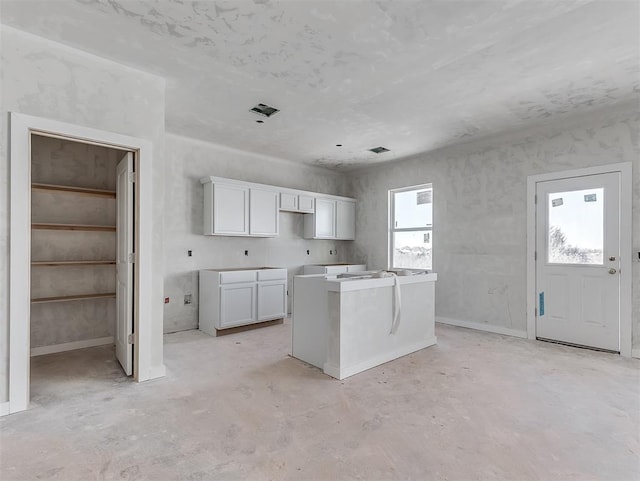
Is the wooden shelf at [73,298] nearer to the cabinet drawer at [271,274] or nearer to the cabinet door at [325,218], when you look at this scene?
the cabinet drawer at [271,274]

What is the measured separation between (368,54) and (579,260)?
3554 mm

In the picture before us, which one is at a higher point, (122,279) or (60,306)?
(122,279)

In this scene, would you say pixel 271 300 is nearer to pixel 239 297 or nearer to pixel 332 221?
pixel 239 297

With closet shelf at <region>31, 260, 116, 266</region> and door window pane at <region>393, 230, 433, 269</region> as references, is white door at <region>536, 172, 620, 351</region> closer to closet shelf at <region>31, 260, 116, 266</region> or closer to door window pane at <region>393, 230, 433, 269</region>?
door window pane at <region>393, 230, 433, 269</region>

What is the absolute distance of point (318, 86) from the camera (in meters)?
3.21

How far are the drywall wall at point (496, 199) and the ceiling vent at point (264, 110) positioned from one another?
283cm

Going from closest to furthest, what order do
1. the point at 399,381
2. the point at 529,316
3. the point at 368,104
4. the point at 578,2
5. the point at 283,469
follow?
1. the point at 283,469
2. the point at 578,2
3. the point at 399,381
4. the point at 368,104
5. the point at 529,316

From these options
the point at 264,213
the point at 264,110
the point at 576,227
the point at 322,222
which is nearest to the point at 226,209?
the point at 264,213

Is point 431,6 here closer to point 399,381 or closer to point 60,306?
point 399,381

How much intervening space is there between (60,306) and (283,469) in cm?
351

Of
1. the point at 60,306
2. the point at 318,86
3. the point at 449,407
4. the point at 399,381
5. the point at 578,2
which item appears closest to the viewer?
the point at 578,2

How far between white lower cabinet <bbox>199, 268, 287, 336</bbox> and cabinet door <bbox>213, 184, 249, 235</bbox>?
24.6 inches

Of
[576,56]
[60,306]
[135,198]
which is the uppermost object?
[576,56]

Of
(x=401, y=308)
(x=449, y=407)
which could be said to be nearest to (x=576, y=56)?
(x=401, y=308)
